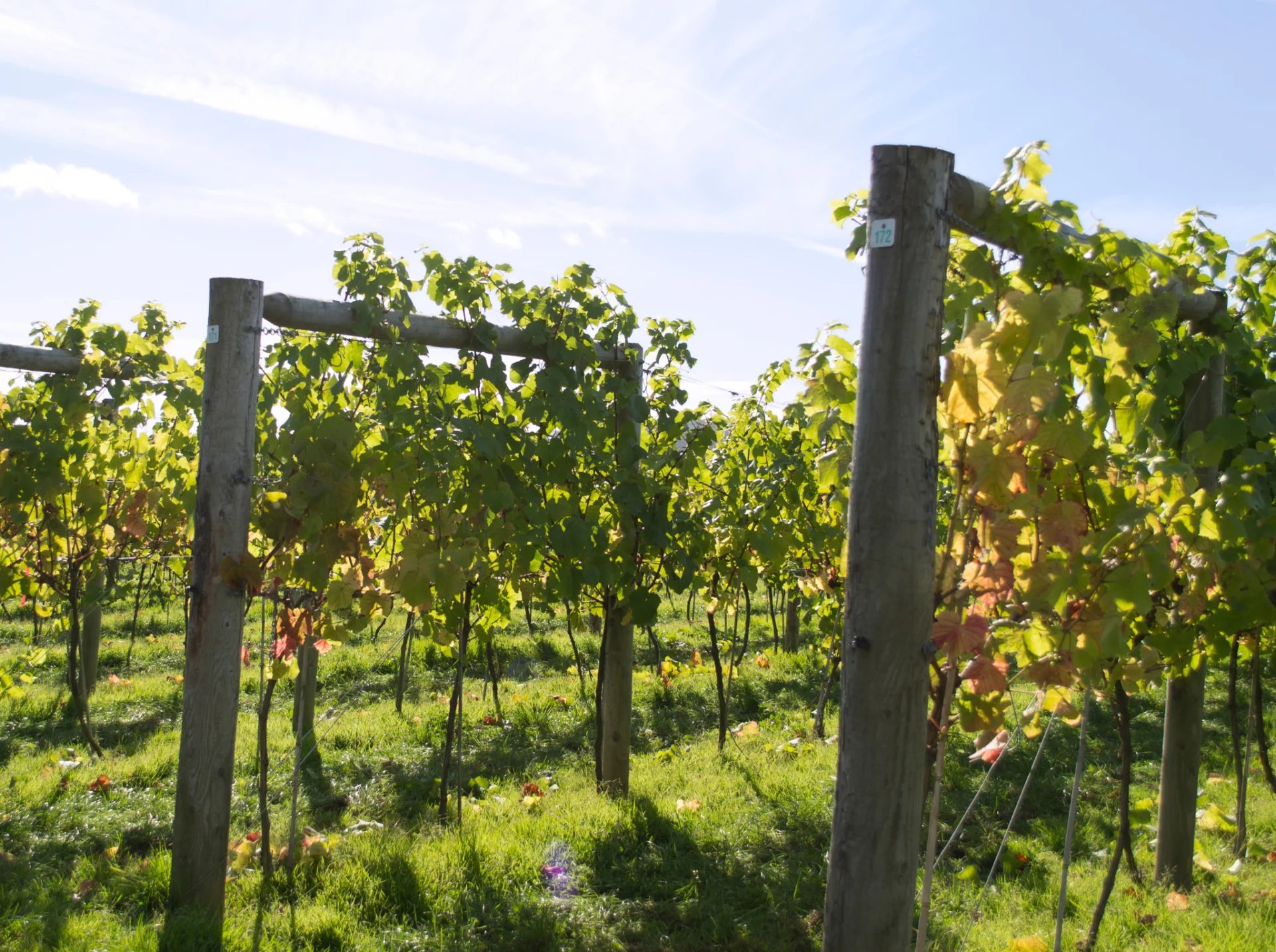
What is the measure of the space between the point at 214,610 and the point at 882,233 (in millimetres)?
2386

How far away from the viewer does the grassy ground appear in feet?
9.68

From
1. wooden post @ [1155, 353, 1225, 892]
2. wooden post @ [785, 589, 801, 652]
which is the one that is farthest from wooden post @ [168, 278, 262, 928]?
wooden post @ [785, 589, 801, 652]

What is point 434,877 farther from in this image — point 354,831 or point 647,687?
point 647,687

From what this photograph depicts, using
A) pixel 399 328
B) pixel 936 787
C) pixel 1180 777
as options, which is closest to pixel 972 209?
pixel 936 787

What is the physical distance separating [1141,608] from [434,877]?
263 centimetres

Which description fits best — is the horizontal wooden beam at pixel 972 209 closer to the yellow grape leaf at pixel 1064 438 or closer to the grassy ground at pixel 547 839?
the yellow grape leaf at pixel 1064 438

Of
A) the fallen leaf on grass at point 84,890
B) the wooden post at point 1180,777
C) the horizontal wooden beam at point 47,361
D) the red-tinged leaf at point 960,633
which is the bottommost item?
the fallen leaf on grass at point 84,890

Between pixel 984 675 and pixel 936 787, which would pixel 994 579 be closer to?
pixel 984 675

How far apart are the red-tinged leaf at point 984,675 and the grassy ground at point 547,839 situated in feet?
4.67

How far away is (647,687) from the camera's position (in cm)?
712

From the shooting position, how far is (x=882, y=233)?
166cm

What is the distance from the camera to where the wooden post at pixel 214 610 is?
289 cm

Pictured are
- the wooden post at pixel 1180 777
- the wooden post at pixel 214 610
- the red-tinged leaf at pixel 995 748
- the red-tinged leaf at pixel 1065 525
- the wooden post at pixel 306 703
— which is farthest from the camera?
the wooden post at pixel 306 703

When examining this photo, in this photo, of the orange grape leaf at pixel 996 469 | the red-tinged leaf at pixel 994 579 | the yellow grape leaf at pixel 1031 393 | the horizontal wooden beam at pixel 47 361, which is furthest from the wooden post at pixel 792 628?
the yellow grape leaf at pixel 1031 393
